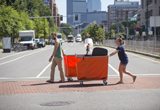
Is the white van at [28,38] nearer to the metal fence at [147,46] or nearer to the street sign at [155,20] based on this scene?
the metal fence at [147,46]

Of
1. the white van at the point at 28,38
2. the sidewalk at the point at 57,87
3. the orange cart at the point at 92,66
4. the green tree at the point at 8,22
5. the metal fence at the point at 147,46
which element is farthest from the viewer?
the green tree at the point at 8,22

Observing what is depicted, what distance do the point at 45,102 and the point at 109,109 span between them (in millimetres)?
1794

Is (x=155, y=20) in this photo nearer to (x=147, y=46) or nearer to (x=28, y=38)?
(x=147, y=46)

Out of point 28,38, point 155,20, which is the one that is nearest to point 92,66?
point 155,20

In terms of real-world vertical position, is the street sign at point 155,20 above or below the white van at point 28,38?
above

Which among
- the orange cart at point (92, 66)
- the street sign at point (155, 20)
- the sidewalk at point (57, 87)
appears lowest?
the sidewalk at point (57, 87)

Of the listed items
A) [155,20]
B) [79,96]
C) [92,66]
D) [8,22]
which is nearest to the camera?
[79,96]

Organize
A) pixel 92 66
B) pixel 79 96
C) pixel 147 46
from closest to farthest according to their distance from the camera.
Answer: pixel 79 96, pixel 92 66, pixel 147 46

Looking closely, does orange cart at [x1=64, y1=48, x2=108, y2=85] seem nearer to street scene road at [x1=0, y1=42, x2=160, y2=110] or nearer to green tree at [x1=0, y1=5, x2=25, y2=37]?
street scene road at [x1=0, y1=42, x2=160, y2=110]

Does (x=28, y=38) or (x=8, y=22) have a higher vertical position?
(x=8, y=22)

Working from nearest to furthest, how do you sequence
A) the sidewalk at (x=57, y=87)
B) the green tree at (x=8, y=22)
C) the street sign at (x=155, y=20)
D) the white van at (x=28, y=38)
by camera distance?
the sidewalk at (x=57, y=87) → the street sign at (x=155, y=20) → the white van at (x=28, y=38) → the green tree at (x=8, y=22)

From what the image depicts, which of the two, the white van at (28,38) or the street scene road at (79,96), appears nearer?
the street scene road at (79,96)

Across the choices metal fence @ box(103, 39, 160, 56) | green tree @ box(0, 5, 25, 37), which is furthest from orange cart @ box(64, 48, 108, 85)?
green tree @ box(0, 5, 25, 37)

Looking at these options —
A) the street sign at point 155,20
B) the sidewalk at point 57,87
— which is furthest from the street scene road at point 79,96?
the street sign at point 155,20
